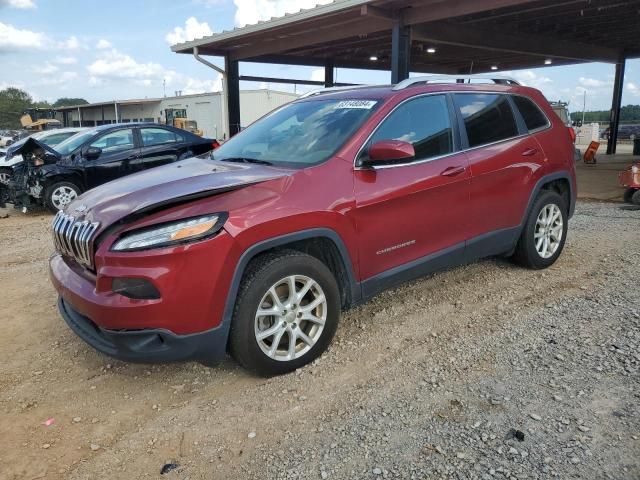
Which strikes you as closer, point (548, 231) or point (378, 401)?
point (378, 401)

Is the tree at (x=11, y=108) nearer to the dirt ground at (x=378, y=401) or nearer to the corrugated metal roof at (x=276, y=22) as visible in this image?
the corrugated metal roof at (x=276, y=22)

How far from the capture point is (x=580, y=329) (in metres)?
3.73

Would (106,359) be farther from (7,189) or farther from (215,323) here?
(7,189)

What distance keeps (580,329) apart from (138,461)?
307 centimetres

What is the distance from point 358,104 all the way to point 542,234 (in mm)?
2402

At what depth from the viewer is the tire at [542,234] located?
483cm

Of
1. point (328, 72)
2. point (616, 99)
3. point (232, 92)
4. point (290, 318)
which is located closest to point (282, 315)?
point (290, 318)

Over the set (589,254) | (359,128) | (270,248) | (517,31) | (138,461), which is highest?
(517,31)

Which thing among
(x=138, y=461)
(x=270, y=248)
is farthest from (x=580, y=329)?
(x=138, y=461)

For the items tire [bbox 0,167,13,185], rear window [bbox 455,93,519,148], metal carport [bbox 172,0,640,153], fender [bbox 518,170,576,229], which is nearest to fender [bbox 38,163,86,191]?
tire [bbox 0,167,13,185]

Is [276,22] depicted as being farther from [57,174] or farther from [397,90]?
[397,90]

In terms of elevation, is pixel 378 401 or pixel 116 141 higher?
pixel 116 141

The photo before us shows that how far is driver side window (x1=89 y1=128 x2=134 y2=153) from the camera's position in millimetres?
9477

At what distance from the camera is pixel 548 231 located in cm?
504
